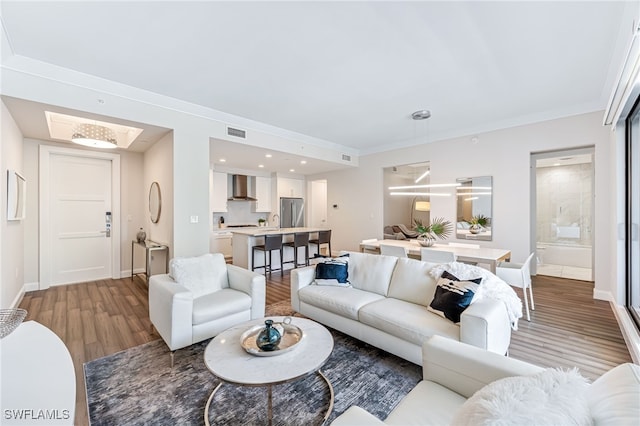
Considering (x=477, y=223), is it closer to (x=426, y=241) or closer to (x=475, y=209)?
(x=475, y=209)

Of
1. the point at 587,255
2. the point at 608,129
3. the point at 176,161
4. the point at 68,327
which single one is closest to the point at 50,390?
the point at 68,327

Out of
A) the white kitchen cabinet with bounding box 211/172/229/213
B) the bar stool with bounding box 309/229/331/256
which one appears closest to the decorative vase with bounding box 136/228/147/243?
the white kitchen cabinet with bounding box 211/172/229/213

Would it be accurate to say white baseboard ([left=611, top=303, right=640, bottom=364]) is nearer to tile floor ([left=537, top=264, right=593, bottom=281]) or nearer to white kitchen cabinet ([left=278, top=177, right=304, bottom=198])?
tile floor ([left=537, top=264, right=593, bottom=281])

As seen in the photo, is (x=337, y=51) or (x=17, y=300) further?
(x=17, y=300)

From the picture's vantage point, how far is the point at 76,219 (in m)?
4.77

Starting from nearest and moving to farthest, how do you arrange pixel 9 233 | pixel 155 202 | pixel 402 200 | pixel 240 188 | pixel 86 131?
pixel 9 233 < pixel 86 131 < pixel 155 202 < pixel 240 188 < pixel 402 200

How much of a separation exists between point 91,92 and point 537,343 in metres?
5.45

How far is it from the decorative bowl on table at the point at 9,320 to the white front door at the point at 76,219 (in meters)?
4.26

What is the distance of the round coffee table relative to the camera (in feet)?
4.91

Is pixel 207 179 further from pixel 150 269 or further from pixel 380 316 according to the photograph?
pixel 380 316

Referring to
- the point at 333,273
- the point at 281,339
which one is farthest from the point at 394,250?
the point at 281,339

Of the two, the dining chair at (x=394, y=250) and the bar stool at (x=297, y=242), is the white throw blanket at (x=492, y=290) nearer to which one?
the dining chair at (x=394, y=250)

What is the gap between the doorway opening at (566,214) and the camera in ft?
17.5

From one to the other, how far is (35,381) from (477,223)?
5679 mm
